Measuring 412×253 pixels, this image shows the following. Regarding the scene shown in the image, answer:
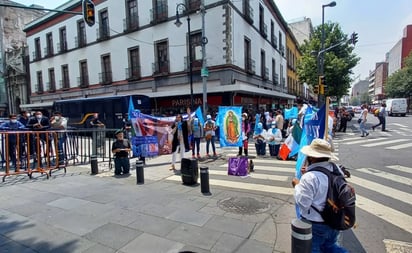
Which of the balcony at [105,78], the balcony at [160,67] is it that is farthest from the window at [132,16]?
the balcony at [105,78]

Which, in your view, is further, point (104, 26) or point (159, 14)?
point (104, 26)

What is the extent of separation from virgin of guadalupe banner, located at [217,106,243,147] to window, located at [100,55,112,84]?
1802cm

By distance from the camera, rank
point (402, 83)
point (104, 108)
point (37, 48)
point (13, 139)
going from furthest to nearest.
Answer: point (402, 83) → point (37, 48) → point (104, 108) → point (13, 139)

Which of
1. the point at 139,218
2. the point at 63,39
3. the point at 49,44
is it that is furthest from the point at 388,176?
the point at 49,44

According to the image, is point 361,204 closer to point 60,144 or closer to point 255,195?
point 255,195

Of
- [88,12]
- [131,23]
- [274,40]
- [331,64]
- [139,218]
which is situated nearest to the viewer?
[139,218]

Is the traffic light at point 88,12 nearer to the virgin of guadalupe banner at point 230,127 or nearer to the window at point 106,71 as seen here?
the virgin of guadalupe banner at point 230,127

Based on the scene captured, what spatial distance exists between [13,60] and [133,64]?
83.7 feet

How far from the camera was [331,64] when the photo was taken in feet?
86.5

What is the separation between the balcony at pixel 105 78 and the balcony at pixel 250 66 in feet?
42.6

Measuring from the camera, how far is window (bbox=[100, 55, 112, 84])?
24859mm

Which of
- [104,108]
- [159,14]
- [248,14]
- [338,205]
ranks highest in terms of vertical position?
[159,14]

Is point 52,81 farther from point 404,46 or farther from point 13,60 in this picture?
point 404,46

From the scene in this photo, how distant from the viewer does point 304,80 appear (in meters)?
29.8
